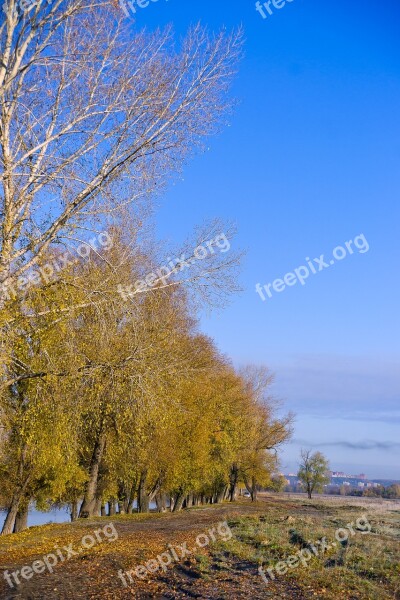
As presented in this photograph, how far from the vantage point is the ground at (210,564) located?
10312 millimetres

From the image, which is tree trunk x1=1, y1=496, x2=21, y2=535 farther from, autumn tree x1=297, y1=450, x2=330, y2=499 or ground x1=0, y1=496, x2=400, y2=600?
autumn tree x1=297, y1=450, x2=330, y2=499

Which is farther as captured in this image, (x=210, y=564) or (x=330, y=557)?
(x=330, y=557)

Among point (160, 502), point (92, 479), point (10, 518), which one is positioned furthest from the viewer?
point (160, 502)

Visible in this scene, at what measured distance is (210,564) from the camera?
12867mm

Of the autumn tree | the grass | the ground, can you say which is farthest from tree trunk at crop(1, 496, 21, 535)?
the autumn tree

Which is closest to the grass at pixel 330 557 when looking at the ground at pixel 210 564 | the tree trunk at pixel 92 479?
the ground at pixel 210 564

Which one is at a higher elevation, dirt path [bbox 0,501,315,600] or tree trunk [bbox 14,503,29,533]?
dirt path [bbox 0,501,315,600]

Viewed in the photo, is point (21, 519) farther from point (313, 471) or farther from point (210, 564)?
point (313, 471)

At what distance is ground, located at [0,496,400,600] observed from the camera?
10.3 meters

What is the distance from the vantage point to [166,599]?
9.93 meters

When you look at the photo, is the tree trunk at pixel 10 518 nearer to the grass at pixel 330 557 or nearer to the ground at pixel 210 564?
the ground at pixel 210 564

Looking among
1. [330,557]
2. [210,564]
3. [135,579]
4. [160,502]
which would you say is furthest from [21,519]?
[330,557]

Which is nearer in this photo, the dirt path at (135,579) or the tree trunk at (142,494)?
the dirt path at (135,579)

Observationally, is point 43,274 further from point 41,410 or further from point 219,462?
point 219,462
